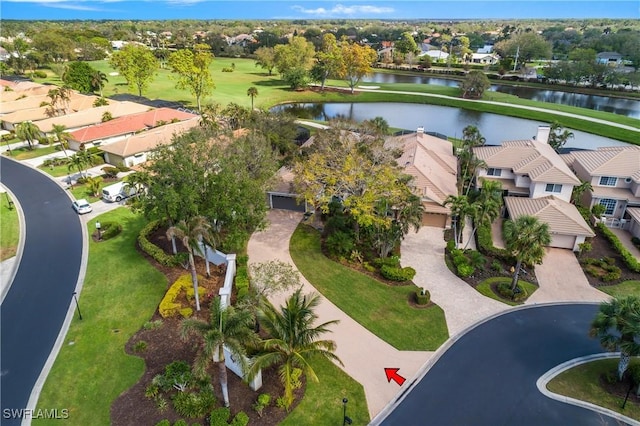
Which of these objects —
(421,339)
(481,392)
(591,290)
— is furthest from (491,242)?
(481,392)

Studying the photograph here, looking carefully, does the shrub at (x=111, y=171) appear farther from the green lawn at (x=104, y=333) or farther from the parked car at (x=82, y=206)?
the green lawn at (x=104, y=333)

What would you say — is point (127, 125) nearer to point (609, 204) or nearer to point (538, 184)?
point (538, 184)

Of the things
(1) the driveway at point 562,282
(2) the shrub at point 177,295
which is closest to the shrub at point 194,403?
(2) the shrub at point 177,295

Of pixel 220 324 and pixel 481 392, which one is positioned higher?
pixel 220 324

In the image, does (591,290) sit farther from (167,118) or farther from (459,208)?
(167,118)

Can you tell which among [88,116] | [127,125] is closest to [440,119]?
[127,125]

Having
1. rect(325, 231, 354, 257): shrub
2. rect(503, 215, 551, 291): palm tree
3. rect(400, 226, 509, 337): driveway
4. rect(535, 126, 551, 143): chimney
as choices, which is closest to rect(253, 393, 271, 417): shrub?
rect(400, 226, 509, 337): driveway

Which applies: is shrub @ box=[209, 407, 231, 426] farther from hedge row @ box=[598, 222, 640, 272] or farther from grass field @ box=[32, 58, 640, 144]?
grass field @ box=[32, 58, 640, 144]
